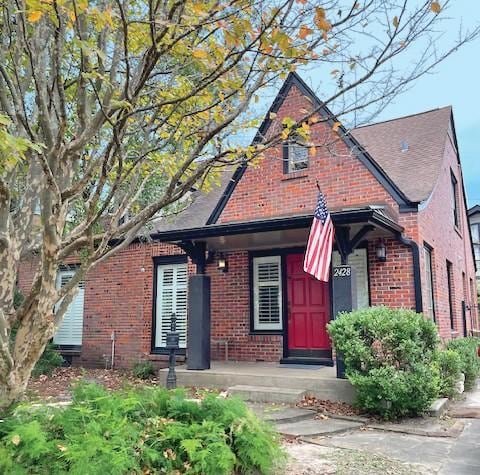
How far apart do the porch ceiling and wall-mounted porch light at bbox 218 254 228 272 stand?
1.09 feet

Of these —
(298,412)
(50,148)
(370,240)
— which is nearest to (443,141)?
(370,240)

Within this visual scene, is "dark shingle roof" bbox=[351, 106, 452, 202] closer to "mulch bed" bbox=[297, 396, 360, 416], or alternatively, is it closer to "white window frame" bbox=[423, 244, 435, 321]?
"white window frame" bbox=[423, 244, 435, 321]

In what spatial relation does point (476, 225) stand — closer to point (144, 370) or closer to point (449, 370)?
point (449, 370)

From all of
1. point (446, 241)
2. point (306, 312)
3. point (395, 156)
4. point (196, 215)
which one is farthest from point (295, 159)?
point (446, 241)

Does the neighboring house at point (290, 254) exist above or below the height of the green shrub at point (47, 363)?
above

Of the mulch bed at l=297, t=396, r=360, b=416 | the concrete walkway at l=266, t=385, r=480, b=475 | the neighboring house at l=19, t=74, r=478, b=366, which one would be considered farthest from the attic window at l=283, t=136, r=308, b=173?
the concrete walkway at l=266, t=385, r=480, b=475

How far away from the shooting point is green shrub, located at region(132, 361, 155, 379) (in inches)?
415

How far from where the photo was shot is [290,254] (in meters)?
9.95

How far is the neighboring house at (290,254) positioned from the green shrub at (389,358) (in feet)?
5.23

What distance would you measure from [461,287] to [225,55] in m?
11.9

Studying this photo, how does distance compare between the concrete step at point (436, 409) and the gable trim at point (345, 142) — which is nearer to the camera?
the concrete step at point (436, 409)

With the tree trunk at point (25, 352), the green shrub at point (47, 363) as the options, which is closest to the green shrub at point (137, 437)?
the tree trunk at point (25, 352)

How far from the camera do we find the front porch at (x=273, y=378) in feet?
23.8

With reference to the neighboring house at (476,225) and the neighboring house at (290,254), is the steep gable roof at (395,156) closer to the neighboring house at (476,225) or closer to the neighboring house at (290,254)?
the neighboring house at (290,254)
